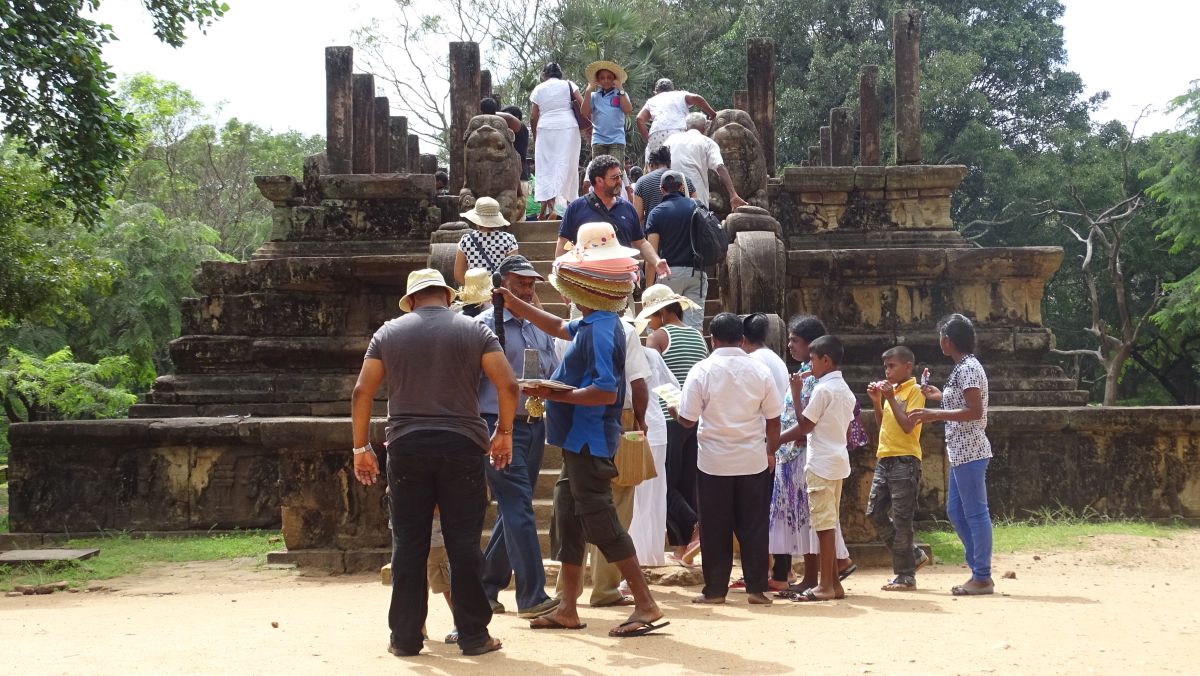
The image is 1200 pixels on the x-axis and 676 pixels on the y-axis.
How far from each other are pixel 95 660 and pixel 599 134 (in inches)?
311

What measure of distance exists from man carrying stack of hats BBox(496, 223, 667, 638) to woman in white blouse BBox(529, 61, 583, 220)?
629 centimetres

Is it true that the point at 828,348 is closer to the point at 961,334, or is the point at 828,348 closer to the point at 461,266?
the point at 961,334

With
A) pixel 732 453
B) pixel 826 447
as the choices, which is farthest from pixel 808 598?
pixel 732 453

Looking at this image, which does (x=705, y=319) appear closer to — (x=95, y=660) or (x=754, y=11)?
(x=95, y=660)

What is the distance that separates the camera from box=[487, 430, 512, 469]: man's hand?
5188 mm

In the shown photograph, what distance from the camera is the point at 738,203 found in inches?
405

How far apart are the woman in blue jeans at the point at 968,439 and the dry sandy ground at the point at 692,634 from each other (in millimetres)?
232

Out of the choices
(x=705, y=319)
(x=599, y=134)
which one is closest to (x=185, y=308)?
(x=599, y=134)

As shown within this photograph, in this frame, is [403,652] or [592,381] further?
[592,381]

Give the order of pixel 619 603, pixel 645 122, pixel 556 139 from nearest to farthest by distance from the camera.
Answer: pixel 619 603 → pixel 645 122 → pixel 556 139

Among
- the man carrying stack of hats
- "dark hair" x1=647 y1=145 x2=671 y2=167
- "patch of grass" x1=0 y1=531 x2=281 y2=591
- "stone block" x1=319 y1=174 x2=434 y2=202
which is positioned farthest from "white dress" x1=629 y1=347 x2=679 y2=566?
"stone block" x1=319 y1=174 x2=434 y2=202

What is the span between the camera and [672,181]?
27.9 ft

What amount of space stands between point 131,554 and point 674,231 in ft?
15.0

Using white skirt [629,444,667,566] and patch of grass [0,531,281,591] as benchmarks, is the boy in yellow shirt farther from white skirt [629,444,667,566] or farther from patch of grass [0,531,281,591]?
patch of grass [0,531,281,591]
